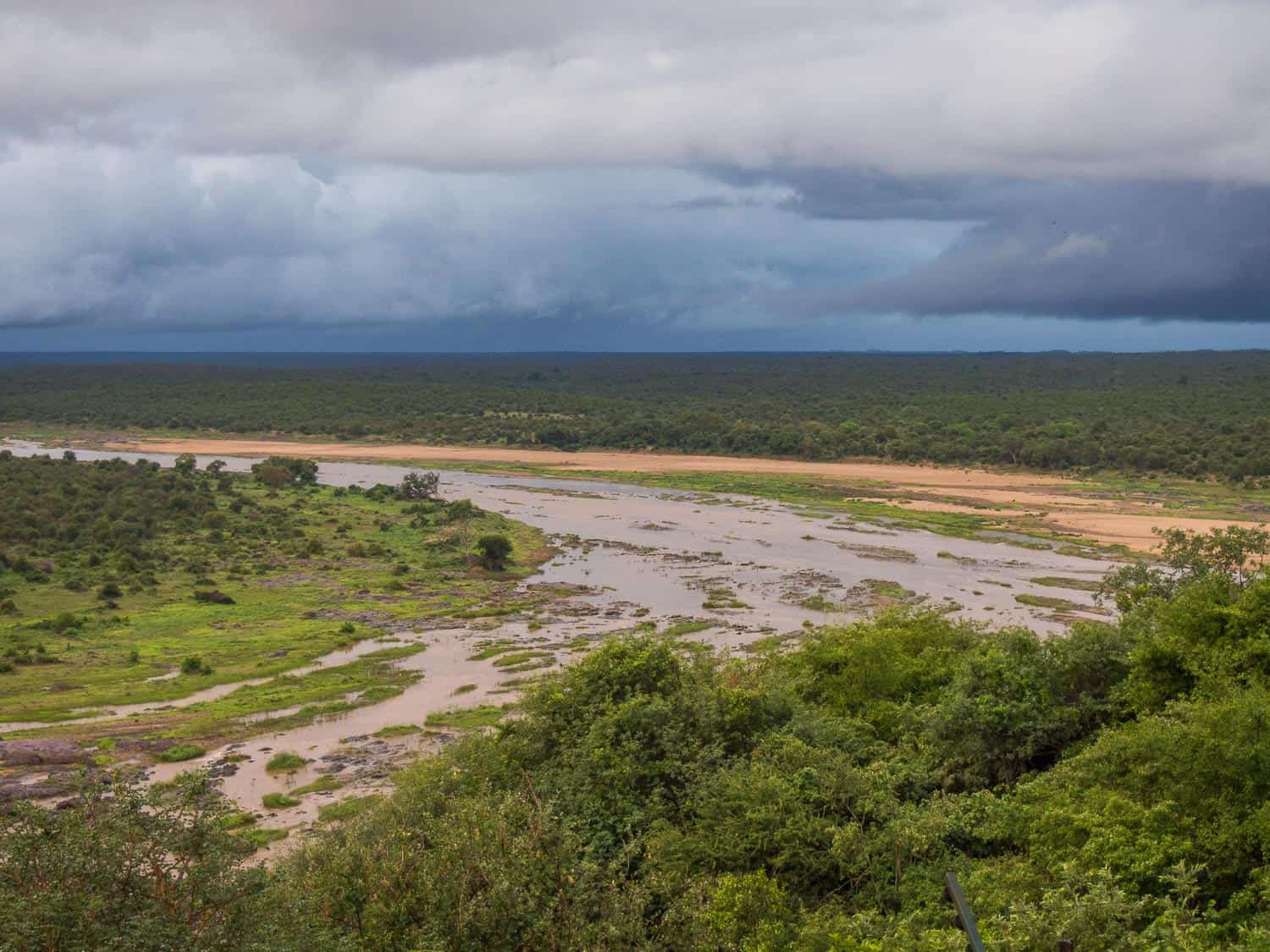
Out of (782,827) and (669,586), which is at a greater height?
(782,827)

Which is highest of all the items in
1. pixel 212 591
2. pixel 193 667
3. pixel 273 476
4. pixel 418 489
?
pixel 273 476

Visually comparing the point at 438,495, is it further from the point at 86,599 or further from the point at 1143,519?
the point at 1143,519

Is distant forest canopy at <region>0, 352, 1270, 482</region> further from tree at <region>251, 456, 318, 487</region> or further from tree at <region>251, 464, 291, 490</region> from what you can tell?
tree at <region>251, 464, 291, 490</region>

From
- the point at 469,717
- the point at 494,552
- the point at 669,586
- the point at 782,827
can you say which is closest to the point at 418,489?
the point at 494,552

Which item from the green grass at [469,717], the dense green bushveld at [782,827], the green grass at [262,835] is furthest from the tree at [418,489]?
the dense green bushveld at [782,827]

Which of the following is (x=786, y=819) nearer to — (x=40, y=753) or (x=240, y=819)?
(x=240, y=819)

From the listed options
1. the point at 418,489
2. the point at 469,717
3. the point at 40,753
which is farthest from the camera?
the point at 418,489
